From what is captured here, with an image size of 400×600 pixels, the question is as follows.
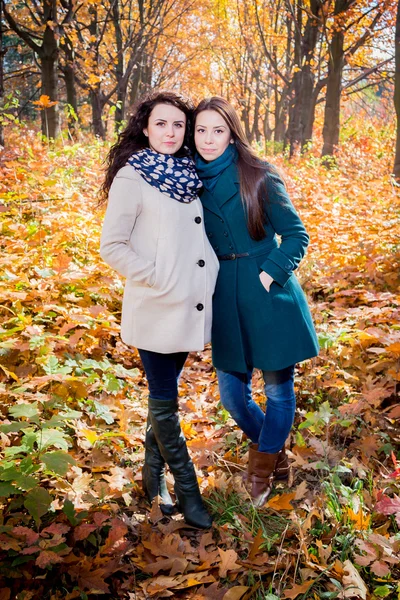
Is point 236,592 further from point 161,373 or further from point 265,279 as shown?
point 265,279

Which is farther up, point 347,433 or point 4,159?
point 4,159

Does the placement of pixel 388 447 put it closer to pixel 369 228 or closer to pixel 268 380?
pixel 268 380

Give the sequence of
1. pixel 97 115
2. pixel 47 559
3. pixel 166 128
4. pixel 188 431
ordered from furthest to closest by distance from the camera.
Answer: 1. pixel 97 115
2. pixel 188 431
3. pixel 166 128
4. pixel 47 559

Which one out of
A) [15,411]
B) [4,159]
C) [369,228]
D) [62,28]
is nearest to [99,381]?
[15,411]

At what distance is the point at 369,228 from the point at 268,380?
13.4 feet

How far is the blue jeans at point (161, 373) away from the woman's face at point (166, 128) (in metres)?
0.94

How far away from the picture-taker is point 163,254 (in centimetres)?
232

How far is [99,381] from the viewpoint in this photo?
3.51 meters

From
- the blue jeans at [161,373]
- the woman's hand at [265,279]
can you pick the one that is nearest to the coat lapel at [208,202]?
the woman's hand at [265,279]

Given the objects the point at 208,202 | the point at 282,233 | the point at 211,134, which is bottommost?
the point at 282,233

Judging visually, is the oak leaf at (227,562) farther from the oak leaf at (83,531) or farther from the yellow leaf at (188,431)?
the yellow leaf at (188,431)

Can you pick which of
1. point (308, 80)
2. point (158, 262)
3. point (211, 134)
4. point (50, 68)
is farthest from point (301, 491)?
point (308, 80)

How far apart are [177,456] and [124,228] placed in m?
1.11

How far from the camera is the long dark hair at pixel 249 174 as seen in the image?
7.92 ft
